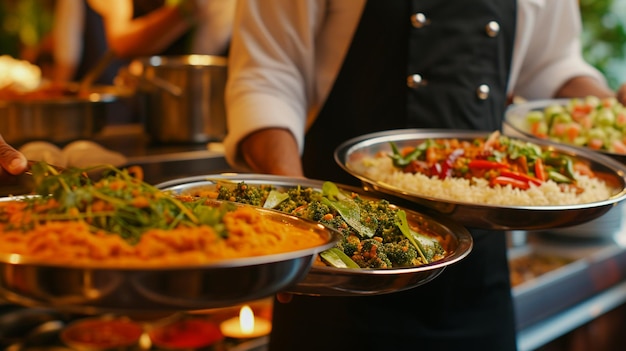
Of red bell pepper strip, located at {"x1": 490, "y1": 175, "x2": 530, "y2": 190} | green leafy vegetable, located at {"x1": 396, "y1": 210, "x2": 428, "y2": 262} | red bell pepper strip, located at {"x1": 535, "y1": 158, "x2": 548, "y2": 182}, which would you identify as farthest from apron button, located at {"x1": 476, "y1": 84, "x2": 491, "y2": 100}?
green leafy vegetable, located at {"x1": 396, "y1": 210, "x2": 428, "y2": 262}

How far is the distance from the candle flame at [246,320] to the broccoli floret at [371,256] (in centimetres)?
160

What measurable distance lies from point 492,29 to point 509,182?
0.60m

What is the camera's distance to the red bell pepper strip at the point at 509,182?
5.58 feet

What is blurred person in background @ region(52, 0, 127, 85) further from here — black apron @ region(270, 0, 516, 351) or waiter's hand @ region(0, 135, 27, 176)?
waiter's hand @ region(0, 135, 27, 176)

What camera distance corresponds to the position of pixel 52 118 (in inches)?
114

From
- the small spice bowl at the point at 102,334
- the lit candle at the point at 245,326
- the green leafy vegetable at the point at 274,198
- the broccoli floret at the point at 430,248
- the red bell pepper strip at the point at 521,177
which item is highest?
the red bell pepper strip at the point at 521,177

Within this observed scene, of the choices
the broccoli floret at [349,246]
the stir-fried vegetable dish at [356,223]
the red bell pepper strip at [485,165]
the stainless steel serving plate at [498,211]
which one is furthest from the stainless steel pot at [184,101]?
the broccoli floret at [349,246]

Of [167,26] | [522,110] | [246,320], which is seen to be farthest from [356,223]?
[167,26]

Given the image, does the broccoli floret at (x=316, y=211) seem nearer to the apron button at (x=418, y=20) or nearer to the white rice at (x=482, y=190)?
the white rice at (x=482, y=190)

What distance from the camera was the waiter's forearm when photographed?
180 centimetres

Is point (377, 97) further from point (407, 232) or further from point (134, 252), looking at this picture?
point (134, 252)

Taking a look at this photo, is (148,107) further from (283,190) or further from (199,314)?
(283,190)

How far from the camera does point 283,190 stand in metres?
1.57

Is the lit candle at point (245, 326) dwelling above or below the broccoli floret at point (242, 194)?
below
